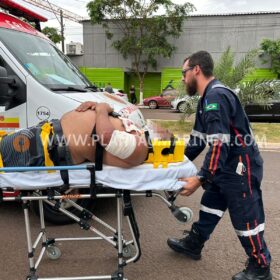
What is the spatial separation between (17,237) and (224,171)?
233 centimetres

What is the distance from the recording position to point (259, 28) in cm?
2319

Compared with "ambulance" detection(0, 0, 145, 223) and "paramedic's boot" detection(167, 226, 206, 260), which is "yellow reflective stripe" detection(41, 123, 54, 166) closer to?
"ambulance" detection(0, 0, 145, 223)

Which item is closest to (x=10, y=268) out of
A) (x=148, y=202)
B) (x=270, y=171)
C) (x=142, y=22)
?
(x=148, y=202)

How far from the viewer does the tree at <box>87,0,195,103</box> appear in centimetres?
2198

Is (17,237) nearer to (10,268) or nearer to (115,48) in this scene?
(10,268)

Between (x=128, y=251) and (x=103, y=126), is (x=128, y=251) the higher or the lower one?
the lower one

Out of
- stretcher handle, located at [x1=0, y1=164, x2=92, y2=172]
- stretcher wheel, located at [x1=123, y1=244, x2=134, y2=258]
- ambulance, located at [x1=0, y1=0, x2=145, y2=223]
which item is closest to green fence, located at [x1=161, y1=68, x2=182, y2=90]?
ambulance, located at [x1=0, y1=0, x2=145, y2=223]

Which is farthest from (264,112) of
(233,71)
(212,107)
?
(212,107)

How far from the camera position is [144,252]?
3332mm

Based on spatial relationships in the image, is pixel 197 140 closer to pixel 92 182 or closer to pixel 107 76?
pixel 92 182


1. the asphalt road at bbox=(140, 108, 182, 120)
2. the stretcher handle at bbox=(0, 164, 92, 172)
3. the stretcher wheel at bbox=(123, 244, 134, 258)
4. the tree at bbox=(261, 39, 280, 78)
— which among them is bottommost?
the stretcher wheel at bbox=(123, 244, 134, 258)

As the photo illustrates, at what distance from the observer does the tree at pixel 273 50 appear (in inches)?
850

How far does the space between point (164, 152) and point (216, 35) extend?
23.3 meters

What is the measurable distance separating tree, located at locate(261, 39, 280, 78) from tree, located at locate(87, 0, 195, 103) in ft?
17.7
